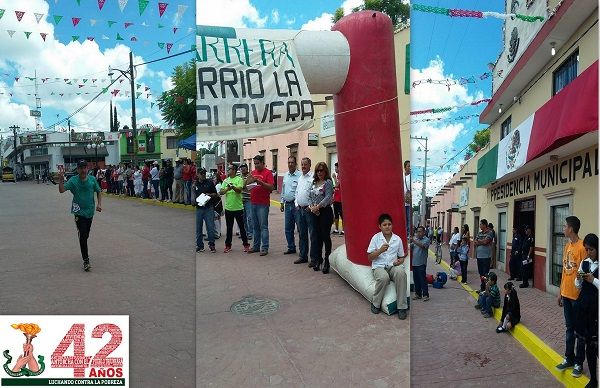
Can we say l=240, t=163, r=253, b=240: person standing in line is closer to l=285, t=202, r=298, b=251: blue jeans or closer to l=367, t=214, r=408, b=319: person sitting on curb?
l=285, t=202, r=298, b=251: blue jeans

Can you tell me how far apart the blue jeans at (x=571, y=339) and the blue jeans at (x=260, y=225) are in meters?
2.64

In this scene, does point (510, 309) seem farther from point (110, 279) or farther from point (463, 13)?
point (110, 279)

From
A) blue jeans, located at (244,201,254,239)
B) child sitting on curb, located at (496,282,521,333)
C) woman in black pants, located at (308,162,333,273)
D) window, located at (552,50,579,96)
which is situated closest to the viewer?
window, located at (552,50,579,96)

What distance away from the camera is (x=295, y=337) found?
2.91m

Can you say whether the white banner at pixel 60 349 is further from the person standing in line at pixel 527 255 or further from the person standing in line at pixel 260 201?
the person standing in line at pixel 527 255

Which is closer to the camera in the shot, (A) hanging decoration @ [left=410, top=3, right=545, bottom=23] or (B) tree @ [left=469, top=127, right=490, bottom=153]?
(A) hanging decoration @ [left=410, top=3, right=545, bottom=23]

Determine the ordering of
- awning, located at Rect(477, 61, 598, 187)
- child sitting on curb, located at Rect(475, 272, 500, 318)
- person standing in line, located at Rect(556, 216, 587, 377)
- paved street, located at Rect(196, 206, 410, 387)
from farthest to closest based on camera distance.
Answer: child sitting on curb, located at Rect(475, 272, 500, 318), paved street, located at Rect(196, 206, 410, 387), person standing in line, located at Rect(556, 216, 587, 377), awning, located at Rect(477, 61, 598, 187)

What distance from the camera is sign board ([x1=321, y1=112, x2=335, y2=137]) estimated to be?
3.63m

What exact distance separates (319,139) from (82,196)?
212cm

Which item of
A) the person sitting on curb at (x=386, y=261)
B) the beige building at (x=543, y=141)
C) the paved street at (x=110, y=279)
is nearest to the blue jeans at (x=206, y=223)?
the paved street at (x=110, y=279)

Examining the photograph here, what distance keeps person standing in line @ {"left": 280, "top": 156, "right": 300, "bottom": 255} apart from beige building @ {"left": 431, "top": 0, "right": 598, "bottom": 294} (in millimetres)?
1681

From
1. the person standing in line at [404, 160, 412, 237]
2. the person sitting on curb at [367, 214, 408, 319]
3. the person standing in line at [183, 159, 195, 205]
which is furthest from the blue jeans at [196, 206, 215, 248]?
the person standing in line at [404, 160, 412, 237]

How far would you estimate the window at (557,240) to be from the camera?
8.27ft

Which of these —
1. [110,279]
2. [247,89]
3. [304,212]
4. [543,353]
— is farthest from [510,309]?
[110,279]
